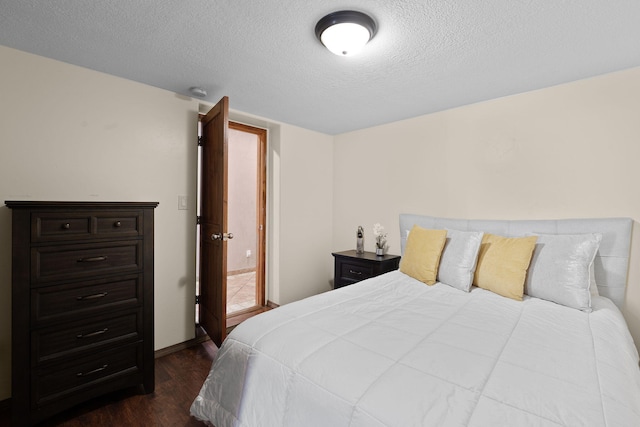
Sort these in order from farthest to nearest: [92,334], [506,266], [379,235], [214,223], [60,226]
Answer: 1. [379,235]
2. [214,223]
3. [506,266]
4. [92,334]
5. [60,226]

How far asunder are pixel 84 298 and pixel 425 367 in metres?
1.96

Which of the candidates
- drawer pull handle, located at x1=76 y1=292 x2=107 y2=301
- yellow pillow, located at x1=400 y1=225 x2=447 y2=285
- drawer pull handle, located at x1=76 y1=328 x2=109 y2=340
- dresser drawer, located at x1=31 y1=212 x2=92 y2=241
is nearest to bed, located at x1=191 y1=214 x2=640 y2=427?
yellow pillow, located at x1=400 y1=225 x2=447 y2=285

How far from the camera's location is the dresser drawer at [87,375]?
1694 mm

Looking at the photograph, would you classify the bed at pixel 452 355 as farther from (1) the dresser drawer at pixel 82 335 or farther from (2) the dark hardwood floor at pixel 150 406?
(1) the dresser drawer at pixel 82 335

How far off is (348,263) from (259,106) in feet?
6.20

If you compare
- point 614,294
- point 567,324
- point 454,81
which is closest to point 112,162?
point 454,81

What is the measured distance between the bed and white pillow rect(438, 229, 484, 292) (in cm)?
2

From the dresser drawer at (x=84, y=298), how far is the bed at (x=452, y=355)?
85cm

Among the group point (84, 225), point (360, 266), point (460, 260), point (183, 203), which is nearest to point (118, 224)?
point (84, 225)

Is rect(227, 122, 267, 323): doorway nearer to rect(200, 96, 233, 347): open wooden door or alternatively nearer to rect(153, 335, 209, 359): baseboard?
rect(153, 335, 209, 359): baseboard

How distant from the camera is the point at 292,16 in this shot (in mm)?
1568

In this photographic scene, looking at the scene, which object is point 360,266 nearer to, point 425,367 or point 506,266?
point 506,266

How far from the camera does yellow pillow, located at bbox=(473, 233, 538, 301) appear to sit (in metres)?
2.00

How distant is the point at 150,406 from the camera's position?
1916mm
